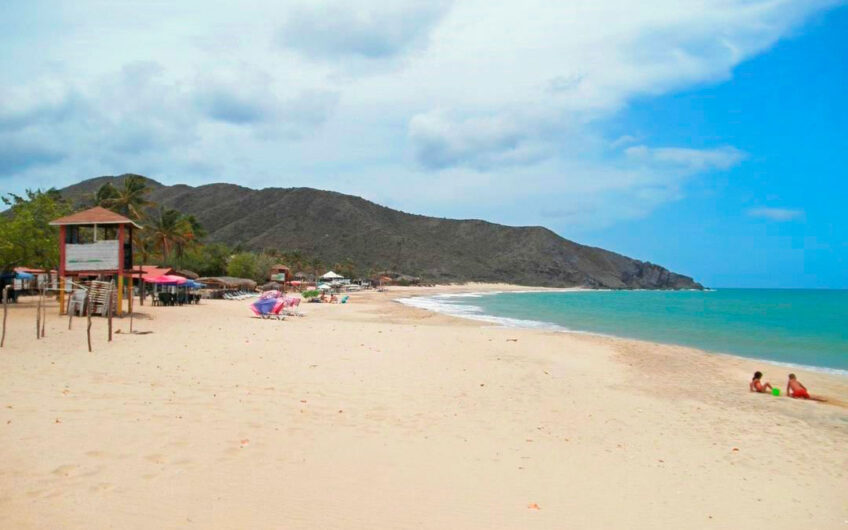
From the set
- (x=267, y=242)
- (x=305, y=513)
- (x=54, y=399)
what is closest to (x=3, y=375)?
(x=54, y=399)

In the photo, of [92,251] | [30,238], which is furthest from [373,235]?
[92,251]

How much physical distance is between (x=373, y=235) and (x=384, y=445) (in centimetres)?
10578

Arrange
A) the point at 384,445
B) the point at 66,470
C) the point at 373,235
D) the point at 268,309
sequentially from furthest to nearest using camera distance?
the point at 373,235, the point at 268,309, the point at 384,445, the point at 66,470

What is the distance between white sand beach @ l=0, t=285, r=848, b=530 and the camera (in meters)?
4.33

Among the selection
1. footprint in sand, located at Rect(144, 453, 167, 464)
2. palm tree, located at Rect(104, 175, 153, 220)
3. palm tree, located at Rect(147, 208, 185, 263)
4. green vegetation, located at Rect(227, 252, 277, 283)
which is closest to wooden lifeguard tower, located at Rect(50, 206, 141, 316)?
footprint in sand, located at Rect(144, 453, 167, 464)

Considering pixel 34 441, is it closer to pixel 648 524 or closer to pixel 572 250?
pixel 648 524

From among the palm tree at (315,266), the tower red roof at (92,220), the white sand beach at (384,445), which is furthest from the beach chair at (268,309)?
the palm tree at (315,266)

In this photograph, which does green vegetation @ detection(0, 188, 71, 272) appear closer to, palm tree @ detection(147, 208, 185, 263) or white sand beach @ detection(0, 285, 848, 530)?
white sand beach @ detection(0, 285, 848, 530)

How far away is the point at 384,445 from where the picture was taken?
19.9 ft

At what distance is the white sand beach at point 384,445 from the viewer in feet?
14.2

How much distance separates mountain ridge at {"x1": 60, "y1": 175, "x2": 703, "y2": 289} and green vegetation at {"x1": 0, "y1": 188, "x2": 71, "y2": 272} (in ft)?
227

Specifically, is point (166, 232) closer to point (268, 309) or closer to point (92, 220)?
point (92, 220)

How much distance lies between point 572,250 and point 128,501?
153 metres

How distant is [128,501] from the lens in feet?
13.5
